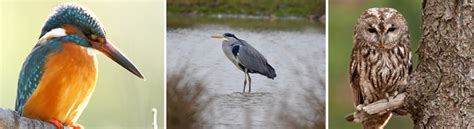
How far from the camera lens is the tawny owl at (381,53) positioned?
431 centimetres

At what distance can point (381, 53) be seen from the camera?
14.2ft

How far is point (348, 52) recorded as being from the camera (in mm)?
4680

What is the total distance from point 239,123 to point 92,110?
858 millimetres

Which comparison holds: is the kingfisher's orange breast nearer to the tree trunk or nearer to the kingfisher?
the kingfisher

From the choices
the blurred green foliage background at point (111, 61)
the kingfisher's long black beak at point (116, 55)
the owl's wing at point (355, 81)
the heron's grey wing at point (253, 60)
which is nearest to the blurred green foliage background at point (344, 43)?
the owl's wing at point (355, 81)

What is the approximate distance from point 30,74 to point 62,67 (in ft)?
0.60

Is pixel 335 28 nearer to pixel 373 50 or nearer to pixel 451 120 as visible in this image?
pixel 373 50

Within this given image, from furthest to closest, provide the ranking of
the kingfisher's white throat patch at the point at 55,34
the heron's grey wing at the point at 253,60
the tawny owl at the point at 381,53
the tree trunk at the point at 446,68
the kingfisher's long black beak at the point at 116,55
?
the heron's grey wing at the point at 253,60
the kingfisher's long black beak at the point at 116,55
the kingfisher's white throat patch at the point at 55,34
the tawny owl at the point at 381,53
the tree trunk at the point at 446,68

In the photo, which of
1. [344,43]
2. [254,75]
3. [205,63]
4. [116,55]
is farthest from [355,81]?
[116,55]

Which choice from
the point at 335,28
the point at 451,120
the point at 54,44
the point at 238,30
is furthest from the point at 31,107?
the point at 451,120

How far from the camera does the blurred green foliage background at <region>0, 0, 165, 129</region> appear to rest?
469 cm

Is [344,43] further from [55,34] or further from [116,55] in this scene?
[55,34]

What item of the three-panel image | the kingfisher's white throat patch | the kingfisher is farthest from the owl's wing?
the kingfisher's white throat patch

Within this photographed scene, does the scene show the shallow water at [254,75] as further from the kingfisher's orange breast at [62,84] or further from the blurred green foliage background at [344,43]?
the kingfisher's orange breast at [62,84]
